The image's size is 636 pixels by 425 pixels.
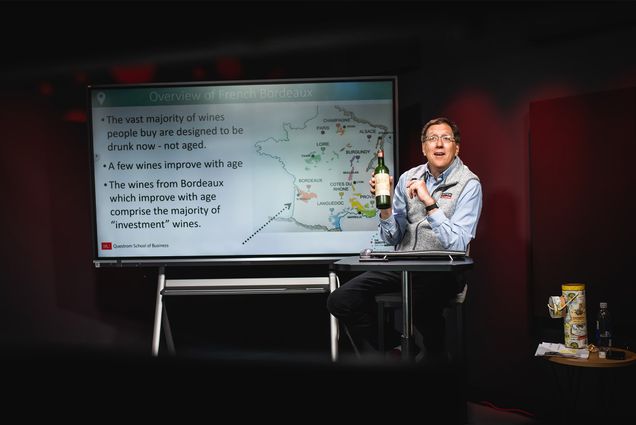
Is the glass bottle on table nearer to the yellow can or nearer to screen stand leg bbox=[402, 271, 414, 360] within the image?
the yellow can

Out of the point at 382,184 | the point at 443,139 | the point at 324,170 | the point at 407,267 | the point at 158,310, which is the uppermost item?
the point at 443,139

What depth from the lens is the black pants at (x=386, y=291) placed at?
279 centimetres

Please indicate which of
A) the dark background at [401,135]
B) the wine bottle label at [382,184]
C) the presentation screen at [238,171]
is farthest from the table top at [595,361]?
the presentation screen at [238,171]

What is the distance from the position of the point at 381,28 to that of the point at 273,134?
949mm

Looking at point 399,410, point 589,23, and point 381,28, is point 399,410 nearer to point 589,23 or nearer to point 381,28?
point 589,23

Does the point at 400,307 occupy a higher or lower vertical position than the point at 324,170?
lower

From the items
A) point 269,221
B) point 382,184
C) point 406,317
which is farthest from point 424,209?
point 269,221

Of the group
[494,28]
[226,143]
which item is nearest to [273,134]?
[226,143]

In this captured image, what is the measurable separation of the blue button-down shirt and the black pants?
0.19 meters

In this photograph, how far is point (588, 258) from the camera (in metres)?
2.94

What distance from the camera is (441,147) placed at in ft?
9.98

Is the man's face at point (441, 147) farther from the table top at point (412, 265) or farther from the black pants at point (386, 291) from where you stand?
the table top at point (412, 265)

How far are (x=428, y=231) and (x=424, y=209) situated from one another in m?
0.11

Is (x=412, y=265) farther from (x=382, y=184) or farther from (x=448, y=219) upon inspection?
(x=448, y=219)
